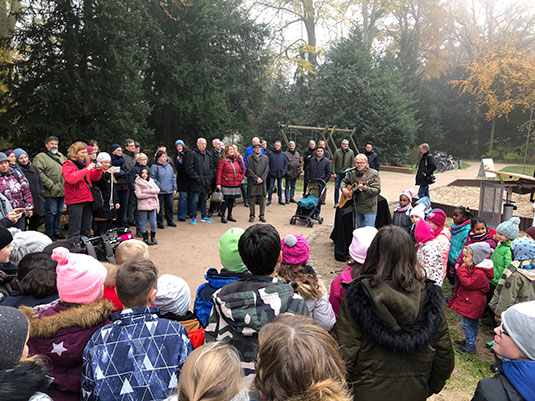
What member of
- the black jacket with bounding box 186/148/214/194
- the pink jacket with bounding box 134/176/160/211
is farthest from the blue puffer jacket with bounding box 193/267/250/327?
the black jacket with bounding box 186/148/214/194

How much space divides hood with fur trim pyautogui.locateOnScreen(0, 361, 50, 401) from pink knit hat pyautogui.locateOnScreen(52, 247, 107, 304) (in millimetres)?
728

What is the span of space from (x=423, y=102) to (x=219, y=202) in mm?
23199

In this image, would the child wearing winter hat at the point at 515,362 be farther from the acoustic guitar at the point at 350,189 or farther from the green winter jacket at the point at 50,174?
the green winter jacket at the point at 50,174

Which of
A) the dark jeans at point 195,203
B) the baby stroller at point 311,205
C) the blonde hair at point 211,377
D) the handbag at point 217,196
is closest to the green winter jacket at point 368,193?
the baby stroller at point 311,205

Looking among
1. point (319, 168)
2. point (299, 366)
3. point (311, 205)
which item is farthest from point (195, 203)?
point (299, 366)

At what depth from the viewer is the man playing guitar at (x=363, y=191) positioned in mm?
6535

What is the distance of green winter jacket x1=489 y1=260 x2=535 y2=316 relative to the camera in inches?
143

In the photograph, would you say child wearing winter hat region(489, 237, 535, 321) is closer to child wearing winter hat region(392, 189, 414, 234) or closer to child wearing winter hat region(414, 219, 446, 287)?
child wearing winter hat region(414, 219, 446, 287)

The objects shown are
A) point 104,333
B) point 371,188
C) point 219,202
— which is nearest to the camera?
point 104,333

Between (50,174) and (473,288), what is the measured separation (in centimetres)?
672

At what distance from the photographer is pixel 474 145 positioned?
29.8m

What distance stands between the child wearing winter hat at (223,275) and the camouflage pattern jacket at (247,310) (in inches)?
11.9

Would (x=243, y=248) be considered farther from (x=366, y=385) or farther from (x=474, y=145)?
(x=474, y=145)

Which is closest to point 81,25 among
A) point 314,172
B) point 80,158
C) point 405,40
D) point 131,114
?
point 131,114
